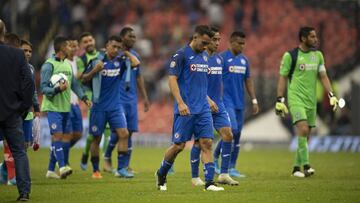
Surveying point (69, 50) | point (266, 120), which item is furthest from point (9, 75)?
point (266, 120)

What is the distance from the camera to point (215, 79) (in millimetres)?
16094

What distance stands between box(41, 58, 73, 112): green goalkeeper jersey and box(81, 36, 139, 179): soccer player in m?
0.40

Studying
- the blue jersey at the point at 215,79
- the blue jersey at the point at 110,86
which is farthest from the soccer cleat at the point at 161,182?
the blue jersey at the point at 110,86

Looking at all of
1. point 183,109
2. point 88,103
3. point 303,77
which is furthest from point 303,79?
point 183,109

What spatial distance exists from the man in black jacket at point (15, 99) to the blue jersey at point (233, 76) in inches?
260

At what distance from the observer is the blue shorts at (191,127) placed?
14.6 meters

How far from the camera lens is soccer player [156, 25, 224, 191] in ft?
47.8

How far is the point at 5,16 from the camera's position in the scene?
35.4 m

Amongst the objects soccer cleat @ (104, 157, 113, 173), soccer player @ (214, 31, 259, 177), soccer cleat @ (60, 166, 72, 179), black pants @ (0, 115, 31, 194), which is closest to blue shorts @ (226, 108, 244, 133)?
soccer player @ (214, 31, 259, 177)

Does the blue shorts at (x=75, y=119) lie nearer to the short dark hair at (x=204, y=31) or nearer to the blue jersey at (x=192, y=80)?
the blue jersey at (x=192, y=80)

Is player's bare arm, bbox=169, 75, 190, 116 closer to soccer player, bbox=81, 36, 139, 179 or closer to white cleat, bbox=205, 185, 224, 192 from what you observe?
white cleat, bbox=205, 185, 224, 192

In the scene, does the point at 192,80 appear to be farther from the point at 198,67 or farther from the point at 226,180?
the point at 226,180

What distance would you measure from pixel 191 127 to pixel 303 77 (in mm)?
4649

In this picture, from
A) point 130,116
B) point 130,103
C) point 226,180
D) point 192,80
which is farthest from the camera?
point 130,103
